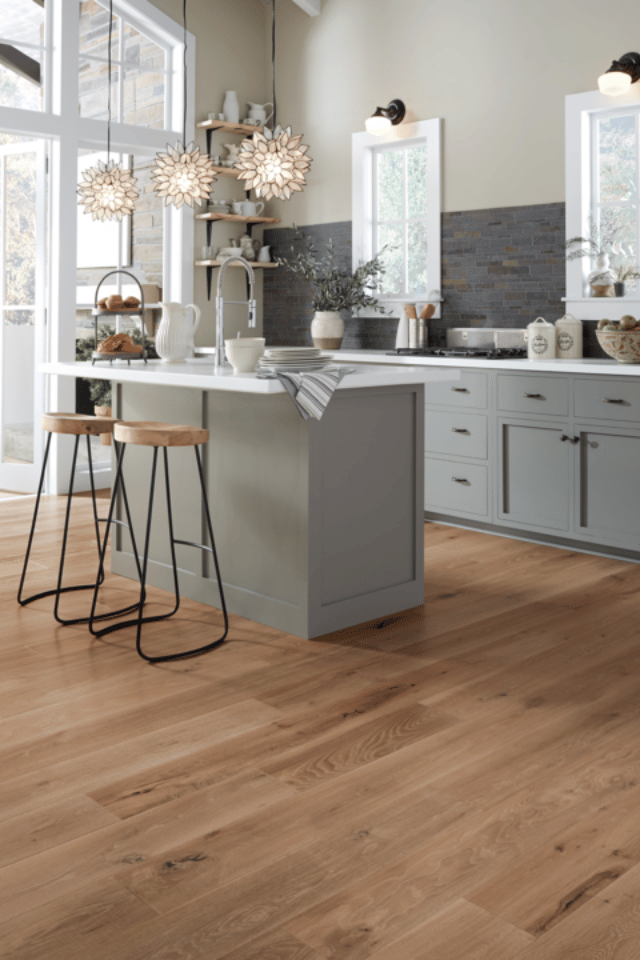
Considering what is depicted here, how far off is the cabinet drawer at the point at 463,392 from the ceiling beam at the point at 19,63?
121 inches

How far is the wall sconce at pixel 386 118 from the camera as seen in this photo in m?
6.08

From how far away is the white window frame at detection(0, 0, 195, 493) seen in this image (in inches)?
229

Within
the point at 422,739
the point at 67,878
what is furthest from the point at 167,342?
the point at 67,878

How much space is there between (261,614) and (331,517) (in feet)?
1.60

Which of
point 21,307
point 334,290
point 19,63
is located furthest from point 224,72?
point 21,307

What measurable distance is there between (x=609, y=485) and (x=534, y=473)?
1.41 feet

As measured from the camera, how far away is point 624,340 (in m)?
4.55

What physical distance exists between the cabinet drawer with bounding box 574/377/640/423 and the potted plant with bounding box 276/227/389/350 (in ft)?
6.74

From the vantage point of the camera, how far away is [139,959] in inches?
65.5

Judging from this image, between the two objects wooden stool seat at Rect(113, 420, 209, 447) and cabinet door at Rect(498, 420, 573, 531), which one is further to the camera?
cabinet door at Rect(498, 420, 573, 531)

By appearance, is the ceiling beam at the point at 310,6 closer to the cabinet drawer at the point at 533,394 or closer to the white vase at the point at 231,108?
the white vase at the point at 231,108

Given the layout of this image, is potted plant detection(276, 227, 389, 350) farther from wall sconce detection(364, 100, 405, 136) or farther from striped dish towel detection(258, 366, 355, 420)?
striped dish towel detection(258, 366, 355, 420)

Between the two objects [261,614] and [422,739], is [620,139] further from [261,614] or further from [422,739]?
[422,739]

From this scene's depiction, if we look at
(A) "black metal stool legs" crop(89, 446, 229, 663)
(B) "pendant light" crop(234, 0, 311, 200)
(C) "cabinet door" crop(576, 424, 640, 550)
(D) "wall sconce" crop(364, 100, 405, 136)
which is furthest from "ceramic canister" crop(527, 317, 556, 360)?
(A) "black metal stool legs" crop(89, 446, 229, 663)
